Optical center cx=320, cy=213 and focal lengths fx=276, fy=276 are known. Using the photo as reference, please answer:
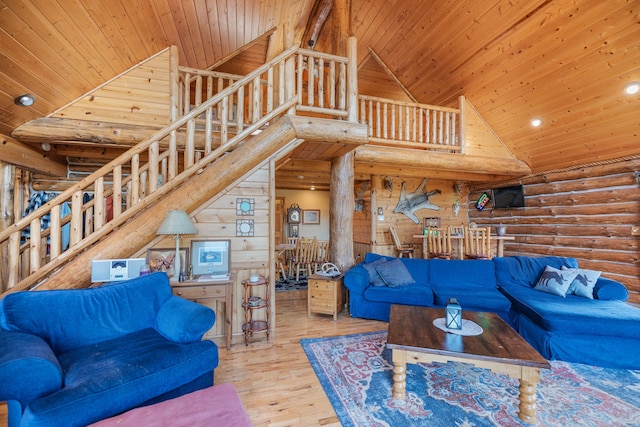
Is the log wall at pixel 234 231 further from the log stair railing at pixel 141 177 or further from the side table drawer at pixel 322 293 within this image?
the side table drawer at pixel 322 293

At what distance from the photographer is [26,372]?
1341 mm

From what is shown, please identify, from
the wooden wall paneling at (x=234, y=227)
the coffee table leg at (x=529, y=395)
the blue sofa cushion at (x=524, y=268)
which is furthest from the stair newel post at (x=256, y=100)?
the blue sofa cushion at (x=524, y=268)

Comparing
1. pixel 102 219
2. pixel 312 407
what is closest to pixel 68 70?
pixel 102 219

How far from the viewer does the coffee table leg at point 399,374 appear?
205 cm

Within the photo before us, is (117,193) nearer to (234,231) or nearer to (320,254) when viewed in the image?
(234,231)

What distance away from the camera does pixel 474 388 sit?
7.14ft

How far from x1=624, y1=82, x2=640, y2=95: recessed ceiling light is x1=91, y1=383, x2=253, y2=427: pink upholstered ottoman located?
17.8 feet

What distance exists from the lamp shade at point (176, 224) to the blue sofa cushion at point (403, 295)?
7.70ft

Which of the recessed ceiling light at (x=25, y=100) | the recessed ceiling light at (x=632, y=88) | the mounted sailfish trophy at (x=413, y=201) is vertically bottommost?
the mounted sailfish trophy at (x=413, y=201)

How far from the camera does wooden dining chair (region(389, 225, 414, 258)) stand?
6246 mm

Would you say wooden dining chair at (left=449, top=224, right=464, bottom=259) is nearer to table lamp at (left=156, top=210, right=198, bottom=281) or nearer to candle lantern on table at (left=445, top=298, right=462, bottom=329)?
candle lantern on table at (left=445, top=298, right=462, bottom=329)

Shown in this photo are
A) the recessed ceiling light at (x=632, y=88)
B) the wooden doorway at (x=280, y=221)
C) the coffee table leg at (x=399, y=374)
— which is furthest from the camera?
the wooden doorway at (x=280, y=221)

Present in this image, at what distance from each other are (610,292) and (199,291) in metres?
4.40

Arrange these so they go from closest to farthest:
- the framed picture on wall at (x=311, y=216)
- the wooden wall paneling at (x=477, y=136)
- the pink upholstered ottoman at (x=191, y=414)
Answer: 1. the pink upholstered ottoman at (x=191, y=414)
2. the wooden wall paneling at (x=477, y=136)
3. the framed picture on wall at (x=311, y=216)
